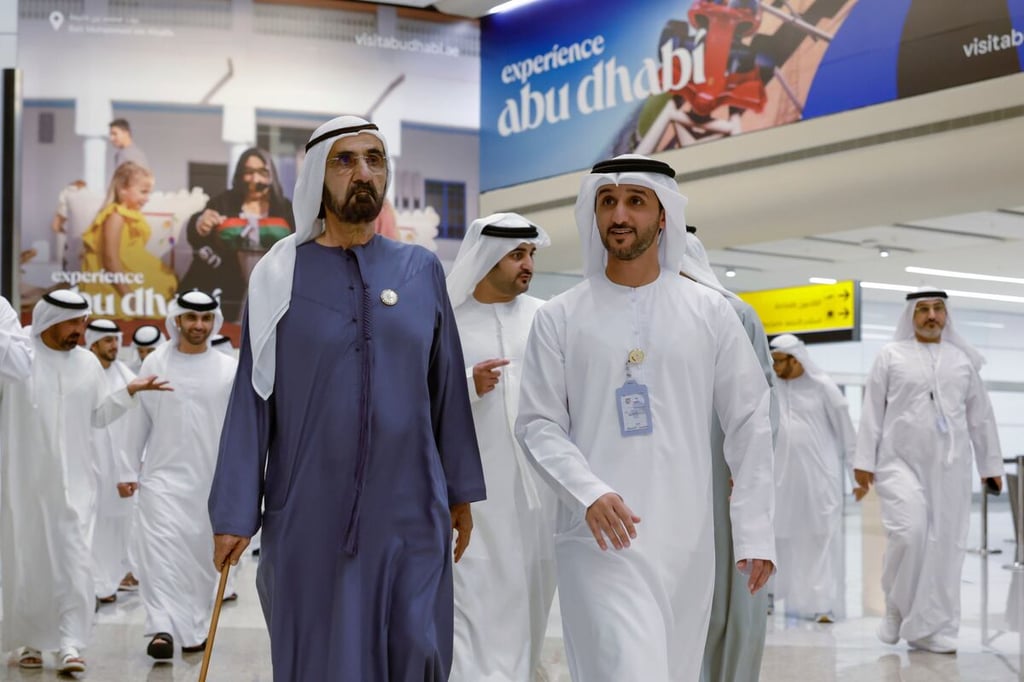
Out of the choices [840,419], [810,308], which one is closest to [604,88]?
[810,308]

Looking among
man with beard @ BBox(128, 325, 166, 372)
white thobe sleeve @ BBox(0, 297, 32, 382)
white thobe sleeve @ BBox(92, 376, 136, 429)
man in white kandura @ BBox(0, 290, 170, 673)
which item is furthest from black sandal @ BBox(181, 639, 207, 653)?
man with beard @ BBox(128, 325, 166, 372)

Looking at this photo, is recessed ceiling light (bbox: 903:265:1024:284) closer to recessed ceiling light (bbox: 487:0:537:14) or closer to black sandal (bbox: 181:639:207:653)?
recessed ceiling light (bbox: 487:0:537:14)

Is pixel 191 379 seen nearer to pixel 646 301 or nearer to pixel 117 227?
pixel 646 301

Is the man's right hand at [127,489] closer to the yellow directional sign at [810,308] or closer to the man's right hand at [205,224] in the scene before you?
the yellow directional sign at [810,308]

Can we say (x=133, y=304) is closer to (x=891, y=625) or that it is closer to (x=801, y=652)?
(x=801, y=652)

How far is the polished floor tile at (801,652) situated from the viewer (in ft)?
19.5

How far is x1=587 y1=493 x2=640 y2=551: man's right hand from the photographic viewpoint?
9.85 feet

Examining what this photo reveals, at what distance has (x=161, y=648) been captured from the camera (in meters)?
6.32

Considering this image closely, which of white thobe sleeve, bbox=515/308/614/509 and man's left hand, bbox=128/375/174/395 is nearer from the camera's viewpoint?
white thobe sleeve, bbox=515/308/614/509

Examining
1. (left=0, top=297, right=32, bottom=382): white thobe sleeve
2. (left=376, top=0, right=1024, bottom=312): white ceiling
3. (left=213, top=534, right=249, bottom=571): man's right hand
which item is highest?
(left=376, top=0, right=1024, bottom=312): white ceiling

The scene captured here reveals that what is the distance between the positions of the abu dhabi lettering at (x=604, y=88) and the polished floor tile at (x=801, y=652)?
19.4 ft

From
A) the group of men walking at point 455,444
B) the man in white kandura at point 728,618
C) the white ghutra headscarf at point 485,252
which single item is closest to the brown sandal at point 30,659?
the white ghutra headscarf at point 485,252

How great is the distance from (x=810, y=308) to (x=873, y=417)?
7.12 m

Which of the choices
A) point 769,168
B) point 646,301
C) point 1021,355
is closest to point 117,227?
point 769,168
